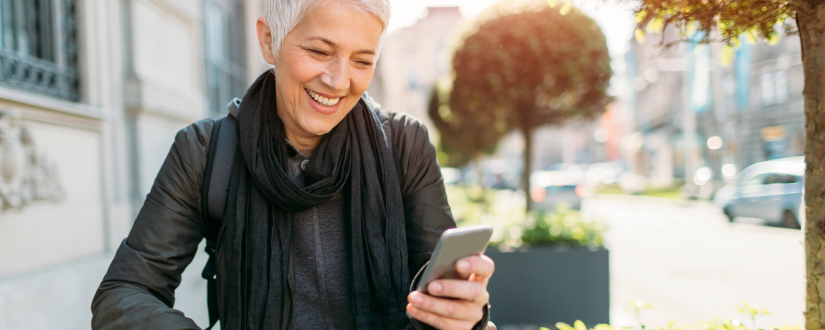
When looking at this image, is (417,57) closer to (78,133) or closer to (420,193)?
(78,133)

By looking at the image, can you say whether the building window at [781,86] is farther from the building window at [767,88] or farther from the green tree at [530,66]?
Answer: the green tree at [530,66]

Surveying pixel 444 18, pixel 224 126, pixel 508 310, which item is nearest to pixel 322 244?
pixel 224 126

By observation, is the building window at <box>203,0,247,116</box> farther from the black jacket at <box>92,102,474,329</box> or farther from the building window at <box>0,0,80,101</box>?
the black jacket at <box>92,102,474,329</box>

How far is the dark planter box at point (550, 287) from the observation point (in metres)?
4.09

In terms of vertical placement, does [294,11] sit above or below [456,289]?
above

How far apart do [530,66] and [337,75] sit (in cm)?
526

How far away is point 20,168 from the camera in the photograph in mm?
2340

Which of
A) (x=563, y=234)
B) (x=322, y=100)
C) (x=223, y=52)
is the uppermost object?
(x=223, y=52)

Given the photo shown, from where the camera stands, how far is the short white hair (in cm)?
133

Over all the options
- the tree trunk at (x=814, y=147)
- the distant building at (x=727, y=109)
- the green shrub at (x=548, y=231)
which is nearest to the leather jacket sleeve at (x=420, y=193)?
the tree trunk at (x=814, y=147)

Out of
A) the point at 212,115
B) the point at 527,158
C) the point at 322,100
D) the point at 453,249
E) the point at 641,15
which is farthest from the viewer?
the point at 527,158

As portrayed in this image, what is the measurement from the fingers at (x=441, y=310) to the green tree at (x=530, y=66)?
17.2 feet

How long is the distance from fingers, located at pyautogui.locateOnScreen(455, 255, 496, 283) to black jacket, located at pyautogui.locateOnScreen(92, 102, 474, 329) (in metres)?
0.17

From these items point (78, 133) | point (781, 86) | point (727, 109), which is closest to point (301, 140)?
point (78, 133)
